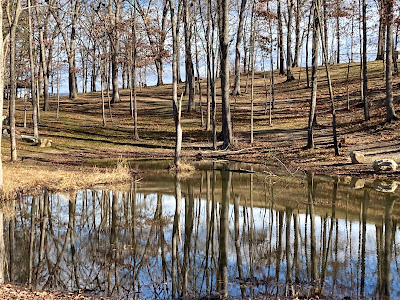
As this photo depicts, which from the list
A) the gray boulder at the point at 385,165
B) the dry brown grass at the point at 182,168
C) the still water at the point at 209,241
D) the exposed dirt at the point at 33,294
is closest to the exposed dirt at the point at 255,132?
the gray boulder at the point at 385,165

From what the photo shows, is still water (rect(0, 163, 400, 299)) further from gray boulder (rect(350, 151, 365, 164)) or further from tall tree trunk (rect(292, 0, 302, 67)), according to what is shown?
tall tree trunk (rect(292, 0, 302, 67))

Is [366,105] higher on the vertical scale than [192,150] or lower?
higher

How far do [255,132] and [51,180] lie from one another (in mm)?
17486

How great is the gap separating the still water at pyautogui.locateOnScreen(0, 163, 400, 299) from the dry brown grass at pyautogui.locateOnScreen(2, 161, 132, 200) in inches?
19.7

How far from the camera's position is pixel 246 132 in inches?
1252

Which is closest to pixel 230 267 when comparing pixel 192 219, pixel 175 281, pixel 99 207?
pixel 175 281

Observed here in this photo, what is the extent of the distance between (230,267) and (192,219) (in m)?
4.12

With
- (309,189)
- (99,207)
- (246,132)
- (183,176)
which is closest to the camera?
(99,207)

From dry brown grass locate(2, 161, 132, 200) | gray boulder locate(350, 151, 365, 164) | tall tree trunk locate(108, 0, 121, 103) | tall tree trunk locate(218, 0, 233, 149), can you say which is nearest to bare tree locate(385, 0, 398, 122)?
gray boulder locate(350, 151, 365, 164)

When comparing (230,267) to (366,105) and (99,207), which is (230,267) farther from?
(366,105)

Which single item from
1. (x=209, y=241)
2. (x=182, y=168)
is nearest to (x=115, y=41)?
(x=182, y=168)

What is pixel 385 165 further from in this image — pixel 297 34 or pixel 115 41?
pixel 115 41

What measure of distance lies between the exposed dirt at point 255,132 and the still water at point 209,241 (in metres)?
5.81

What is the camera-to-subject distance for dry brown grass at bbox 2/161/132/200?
588 inches
